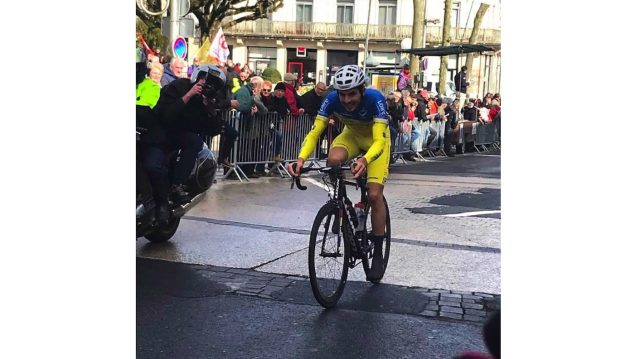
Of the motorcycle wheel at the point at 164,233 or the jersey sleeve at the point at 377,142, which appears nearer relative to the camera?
the jersey sleeve at the point at 377,142

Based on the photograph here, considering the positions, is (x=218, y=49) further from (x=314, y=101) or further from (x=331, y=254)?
(x=331, y=254)

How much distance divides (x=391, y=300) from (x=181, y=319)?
1283mm

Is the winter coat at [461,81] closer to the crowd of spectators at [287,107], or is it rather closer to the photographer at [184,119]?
the crowd of spectators at [287,107]

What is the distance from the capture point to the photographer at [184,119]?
18.8 ft

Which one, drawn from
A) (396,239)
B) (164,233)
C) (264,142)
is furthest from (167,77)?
(264,142)

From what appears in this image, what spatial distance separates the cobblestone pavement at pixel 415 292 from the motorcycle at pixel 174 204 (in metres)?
0.48

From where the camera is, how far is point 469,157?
18.5 m

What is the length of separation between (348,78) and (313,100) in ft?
28.0

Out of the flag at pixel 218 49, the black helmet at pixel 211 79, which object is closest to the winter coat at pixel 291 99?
the flag at pixel 218 49

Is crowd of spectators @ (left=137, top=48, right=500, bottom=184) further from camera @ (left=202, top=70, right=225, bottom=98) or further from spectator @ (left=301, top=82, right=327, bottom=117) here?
camera @ (left=202, top=70, right=225, bottom=98)

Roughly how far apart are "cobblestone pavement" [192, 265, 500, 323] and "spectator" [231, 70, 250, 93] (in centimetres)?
619

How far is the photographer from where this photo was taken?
5.73m

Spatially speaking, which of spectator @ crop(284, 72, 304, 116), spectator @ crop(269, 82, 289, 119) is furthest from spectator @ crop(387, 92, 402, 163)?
spectator @ crop(269, 82, 289, 119)
